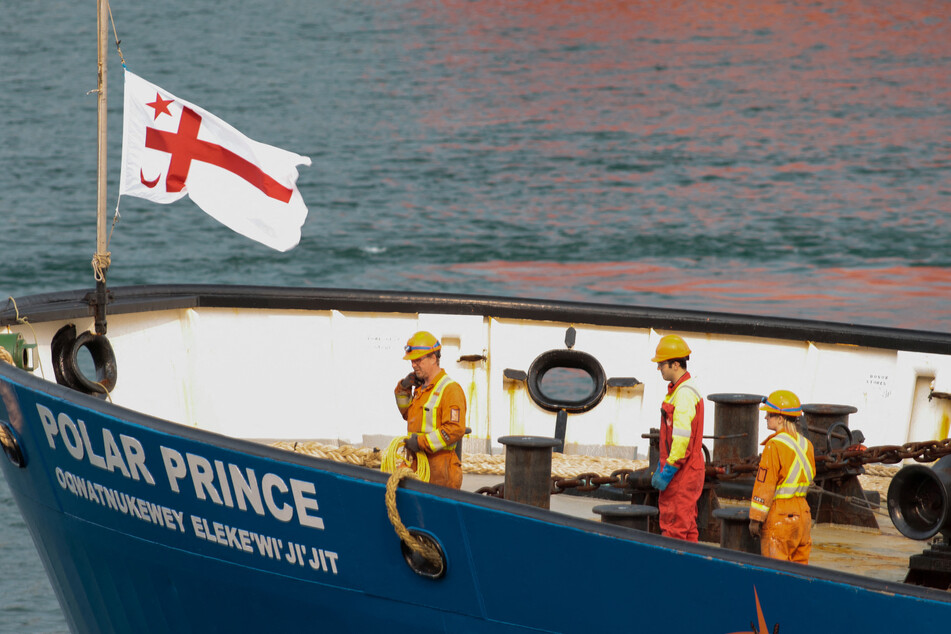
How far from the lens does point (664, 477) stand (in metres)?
6.78

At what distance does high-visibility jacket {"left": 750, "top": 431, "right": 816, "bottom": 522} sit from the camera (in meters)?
6.39

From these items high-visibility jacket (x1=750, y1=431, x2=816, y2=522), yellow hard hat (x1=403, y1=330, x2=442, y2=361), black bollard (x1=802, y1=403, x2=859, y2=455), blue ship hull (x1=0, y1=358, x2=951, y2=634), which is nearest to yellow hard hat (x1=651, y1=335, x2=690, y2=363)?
high-visibility jacket (x1=750, y1=431, x2=816, y2=522)

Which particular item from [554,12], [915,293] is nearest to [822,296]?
[915,293]

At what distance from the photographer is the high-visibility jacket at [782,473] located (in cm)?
639

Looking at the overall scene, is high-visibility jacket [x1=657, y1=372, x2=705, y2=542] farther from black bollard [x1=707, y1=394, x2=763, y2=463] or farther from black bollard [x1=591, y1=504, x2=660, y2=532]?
black bollard [x1=707, y1=394, x2=763, y2=463]

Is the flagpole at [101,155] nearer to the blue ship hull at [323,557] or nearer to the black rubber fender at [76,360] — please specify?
the black rubber fender at [76,360]

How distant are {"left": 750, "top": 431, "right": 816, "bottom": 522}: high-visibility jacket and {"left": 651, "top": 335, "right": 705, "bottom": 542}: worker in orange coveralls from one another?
489 millimetres

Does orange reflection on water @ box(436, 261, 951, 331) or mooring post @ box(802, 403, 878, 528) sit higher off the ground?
mooring post @ box(802, 403, 878, 528)

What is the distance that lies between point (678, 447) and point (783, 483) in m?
0.60

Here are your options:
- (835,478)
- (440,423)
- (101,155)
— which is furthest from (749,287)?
(101,155)

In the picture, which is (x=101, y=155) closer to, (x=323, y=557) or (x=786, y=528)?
(x=323, y=557)

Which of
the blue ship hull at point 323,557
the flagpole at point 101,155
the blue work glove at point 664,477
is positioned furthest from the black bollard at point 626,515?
the flagpole at point 101,155

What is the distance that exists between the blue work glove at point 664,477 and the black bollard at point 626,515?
9.4 inches

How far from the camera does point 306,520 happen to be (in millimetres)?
6191
